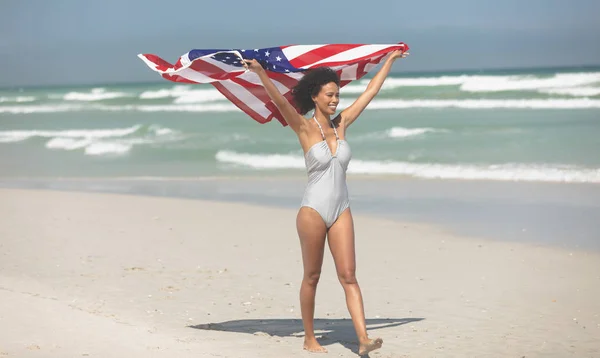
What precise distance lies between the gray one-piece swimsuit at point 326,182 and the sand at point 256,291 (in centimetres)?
101

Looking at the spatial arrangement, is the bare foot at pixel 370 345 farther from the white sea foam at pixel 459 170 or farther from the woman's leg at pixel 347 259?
the white sea foam at pixel 459 170

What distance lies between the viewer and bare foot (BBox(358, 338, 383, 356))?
16.9 ft

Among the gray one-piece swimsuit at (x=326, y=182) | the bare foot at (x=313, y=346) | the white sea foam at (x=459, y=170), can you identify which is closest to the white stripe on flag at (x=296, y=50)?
the gray one-piece swimsuit at (x=326, y=182)

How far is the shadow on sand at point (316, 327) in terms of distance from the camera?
20.3 ft

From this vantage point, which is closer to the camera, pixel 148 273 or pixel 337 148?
pixel 337 148

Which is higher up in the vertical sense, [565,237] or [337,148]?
[337,148]

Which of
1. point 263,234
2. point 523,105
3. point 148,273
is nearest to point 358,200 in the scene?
point 263,234


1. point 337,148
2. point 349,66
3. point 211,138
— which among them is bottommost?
point 211,138

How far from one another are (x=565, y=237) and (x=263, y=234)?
3.50 m

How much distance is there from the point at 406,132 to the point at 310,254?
59.1ft

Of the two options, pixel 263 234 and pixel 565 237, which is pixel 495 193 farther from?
pixel 263 234

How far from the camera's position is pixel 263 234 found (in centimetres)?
1026

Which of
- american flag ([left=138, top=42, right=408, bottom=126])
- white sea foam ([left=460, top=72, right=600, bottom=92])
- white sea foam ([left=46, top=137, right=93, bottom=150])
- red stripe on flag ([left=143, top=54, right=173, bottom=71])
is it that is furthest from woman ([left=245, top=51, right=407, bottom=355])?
white sea foam ([left=460, top=72, right=600, bottom=92])

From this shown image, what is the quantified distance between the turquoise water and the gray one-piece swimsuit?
32.7 ft
